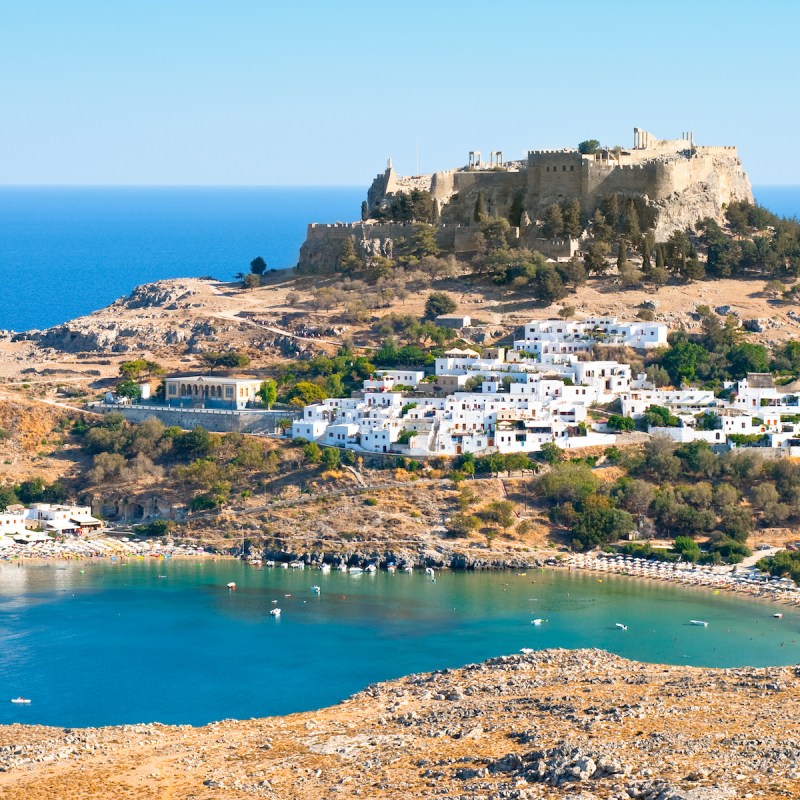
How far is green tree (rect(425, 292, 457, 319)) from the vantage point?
65500mm

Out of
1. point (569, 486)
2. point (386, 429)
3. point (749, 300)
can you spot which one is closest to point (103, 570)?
point (386, 429)

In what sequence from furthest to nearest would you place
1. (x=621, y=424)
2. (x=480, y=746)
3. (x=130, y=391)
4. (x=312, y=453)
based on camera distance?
(x=130, y=391), (x=621, y=424), (x=312, y=453), (x=480, y=746)

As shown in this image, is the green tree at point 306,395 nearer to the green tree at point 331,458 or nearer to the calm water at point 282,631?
the green tree at point 331,458

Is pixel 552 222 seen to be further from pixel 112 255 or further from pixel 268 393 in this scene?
pixel 112 255

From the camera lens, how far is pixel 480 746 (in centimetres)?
3391

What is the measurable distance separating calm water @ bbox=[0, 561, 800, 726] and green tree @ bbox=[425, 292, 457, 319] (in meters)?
15.7

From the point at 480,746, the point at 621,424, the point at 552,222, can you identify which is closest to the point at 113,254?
the point at 552,222

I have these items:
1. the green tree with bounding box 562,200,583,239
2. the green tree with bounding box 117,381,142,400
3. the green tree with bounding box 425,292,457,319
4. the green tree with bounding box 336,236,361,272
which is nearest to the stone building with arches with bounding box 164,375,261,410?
the green tree with bounding box 117,381,142,400

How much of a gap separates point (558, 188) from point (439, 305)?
22.7ft

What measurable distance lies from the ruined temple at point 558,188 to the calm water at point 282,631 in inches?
818

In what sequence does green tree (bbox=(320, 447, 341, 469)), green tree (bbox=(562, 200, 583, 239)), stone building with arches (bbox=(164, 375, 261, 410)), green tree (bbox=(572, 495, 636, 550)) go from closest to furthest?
green tree (bbox=(572, 495, 636, 550)) < green tree (bbox=(320, 447, 341, 469)) < stone building with arches (bbox=(164, 375, 261, 410)) < green tree (bbox=(562, 200, 583, 239))

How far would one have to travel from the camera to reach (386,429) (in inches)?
2212

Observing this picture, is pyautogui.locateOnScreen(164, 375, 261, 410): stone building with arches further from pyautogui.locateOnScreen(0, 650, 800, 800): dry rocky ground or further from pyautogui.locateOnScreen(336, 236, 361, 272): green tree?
pyautogui.locateOnScreen(0, 650, 800, 800): dry rocky ground

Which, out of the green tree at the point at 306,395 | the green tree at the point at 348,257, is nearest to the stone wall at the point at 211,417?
the green tree at the point at 306,395
